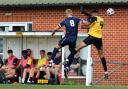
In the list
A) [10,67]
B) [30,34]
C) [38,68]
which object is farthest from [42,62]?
[30,34]

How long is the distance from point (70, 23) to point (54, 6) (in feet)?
21.3

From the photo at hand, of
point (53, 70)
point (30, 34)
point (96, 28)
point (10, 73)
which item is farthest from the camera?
point (30, 34)

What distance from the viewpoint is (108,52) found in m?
25.6

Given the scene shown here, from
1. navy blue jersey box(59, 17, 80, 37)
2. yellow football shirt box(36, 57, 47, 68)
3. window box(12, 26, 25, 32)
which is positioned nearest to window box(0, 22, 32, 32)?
window box(12, 26, 25, 32)

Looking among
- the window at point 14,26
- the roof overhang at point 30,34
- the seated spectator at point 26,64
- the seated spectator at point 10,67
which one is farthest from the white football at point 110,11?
the seated spectator at point 10,67

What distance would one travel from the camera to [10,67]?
2441 centimetres

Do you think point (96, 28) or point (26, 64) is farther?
point (26, 64)

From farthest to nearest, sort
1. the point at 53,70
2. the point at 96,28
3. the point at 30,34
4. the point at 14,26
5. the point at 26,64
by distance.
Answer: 1. the point at 14,26
2. the point at 30,34
3. the point at 26,64
4. the point at 53,70
5. the point at 96,28

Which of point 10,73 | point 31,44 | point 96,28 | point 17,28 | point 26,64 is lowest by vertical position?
point 10,73

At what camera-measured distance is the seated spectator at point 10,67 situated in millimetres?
24327

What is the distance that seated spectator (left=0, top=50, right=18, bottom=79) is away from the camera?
2433cm

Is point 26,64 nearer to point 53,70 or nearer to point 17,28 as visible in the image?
point 53,70

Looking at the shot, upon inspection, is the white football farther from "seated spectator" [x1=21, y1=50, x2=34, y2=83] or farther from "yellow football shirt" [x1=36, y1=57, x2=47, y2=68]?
"seated spectator" [x1=21, y1=50, x2=34, y2=83]

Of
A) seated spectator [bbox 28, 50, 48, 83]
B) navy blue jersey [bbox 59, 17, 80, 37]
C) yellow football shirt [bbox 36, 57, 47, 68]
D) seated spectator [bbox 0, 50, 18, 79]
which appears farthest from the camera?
seated spectator [bbox 0, 50, 18, 79]
